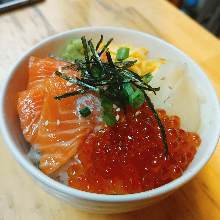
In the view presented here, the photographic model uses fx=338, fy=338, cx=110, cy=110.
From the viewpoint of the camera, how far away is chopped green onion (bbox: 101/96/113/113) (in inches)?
30.6

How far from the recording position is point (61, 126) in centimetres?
78

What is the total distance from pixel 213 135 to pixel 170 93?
17 centimetres

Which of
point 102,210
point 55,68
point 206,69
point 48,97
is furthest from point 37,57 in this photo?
point 206,69

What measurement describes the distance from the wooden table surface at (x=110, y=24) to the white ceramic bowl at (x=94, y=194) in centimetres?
15

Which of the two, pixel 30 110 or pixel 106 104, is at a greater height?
pixel 106 104

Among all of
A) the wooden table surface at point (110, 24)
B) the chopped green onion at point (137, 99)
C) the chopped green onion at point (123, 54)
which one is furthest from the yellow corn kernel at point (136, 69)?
the wooden table surface at point (110, 24)

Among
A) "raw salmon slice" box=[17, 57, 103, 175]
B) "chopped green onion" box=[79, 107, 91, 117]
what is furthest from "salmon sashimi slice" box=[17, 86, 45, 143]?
"chopped green onion" box=[79, 107, 91, 117]

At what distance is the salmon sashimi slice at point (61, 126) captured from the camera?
760 millimetres

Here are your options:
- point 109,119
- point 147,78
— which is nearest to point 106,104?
point 109,119

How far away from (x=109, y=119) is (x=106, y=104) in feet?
0.15

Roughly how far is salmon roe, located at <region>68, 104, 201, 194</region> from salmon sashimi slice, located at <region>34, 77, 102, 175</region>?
1.1 inches

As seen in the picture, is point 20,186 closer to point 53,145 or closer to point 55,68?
point 53,145

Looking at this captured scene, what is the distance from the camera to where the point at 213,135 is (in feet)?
2.60

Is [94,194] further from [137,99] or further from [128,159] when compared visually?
[137,99]
